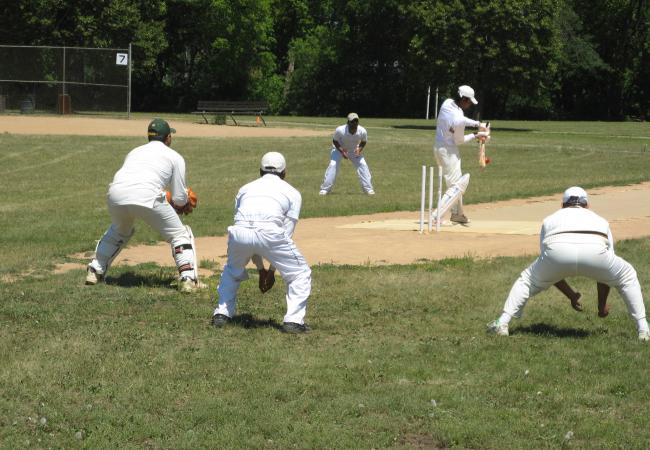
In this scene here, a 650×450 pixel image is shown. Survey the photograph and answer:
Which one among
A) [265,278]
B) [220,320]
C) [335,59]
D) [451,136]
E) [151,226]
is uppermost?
[335,59]

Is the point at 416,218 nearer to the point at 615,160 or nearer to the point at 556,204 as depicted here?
the point at 556,204

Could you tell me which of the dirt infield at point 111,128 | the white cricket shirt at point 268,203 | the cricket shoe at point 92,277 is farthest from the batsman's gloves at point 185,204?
the dirt infield at point 111,128

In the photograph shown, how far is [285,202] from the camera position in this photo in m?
9.04

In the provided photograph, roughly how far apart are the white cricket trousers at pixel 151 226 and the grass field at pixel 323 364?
1.07 feet

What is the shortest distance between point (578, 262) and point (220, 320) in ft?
9.83

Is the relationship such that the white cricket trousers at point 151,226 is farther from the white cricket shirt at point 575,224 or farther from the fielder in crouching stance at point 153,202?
the white cricket shirt at point 575,224

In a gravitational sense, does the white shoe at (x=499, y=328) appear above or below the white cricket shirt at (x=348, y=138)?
below

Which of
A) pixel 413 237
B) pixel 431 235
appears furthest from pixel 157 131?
pixel 431 235

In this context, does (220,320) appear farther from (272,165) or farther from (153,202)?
(153,202)

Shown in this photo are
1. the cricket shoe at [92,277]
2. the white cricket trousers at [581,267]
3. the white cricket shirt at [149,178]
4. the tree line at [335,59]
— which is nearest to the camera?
the white cricket trousers at [581,267]

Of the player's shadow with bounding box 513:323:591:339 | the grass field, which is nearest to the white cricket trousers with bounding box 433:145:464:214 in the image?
the grass field

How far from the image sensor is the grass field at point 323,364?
654cm

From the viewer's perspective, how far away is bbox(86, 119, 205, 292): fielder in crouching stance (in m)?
10.7

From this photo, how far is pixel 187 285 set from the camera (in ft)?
35.3
